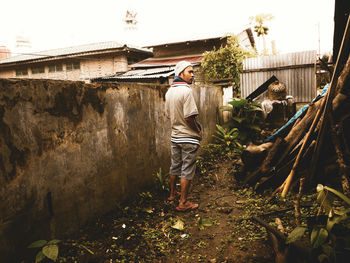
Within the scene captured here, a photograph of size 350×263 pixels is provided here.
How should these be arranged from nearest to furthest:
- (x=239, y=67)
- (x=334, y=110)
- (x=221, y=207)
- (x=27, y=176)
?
(x=27, y=176) < (x=334, y=110) < (x=221, y=207) < (x=239, y=67)

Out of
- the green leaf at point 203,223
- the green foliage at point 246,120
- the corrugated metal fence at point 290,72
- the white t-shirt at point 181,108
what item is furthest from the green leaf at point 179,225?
the corrugated metal fence at point 290,72

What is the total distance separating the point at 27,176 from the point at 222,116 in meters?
6.38

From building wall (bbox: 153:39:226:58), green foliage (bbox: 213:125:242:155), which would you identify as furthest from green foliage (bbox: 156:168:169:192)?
building wall (bbox: 153:39:226:58)

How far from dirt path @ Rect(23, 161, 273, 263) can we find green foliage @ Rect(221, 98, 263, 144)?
3.24m

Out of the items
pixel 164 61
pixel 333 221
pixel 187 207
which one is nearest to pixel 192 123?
pixel 187 207

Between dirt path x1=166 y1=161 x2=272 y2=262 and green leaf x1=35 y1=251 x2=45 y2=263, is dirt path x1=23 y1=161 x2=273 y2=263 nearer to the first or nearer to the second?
dirt path x1=166 y1=161 x2=272 y2=262

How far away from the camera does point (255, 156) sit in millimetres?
3938

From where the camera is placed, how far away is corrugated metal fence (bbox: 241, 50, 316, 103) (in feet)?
28.1

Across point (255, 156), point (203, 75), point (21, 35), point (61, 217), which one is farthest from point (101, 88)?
point (21, 35)

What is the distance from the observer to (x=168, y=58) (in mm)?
17109

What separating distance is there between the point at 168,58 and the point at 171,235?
15926mm

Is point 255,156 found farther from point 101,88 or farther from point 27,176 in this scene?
point 27,176

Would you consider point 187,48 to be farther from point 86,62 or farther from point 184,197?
point 184,197

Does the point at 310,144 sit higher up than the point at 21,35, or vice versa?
the point at 21,35
